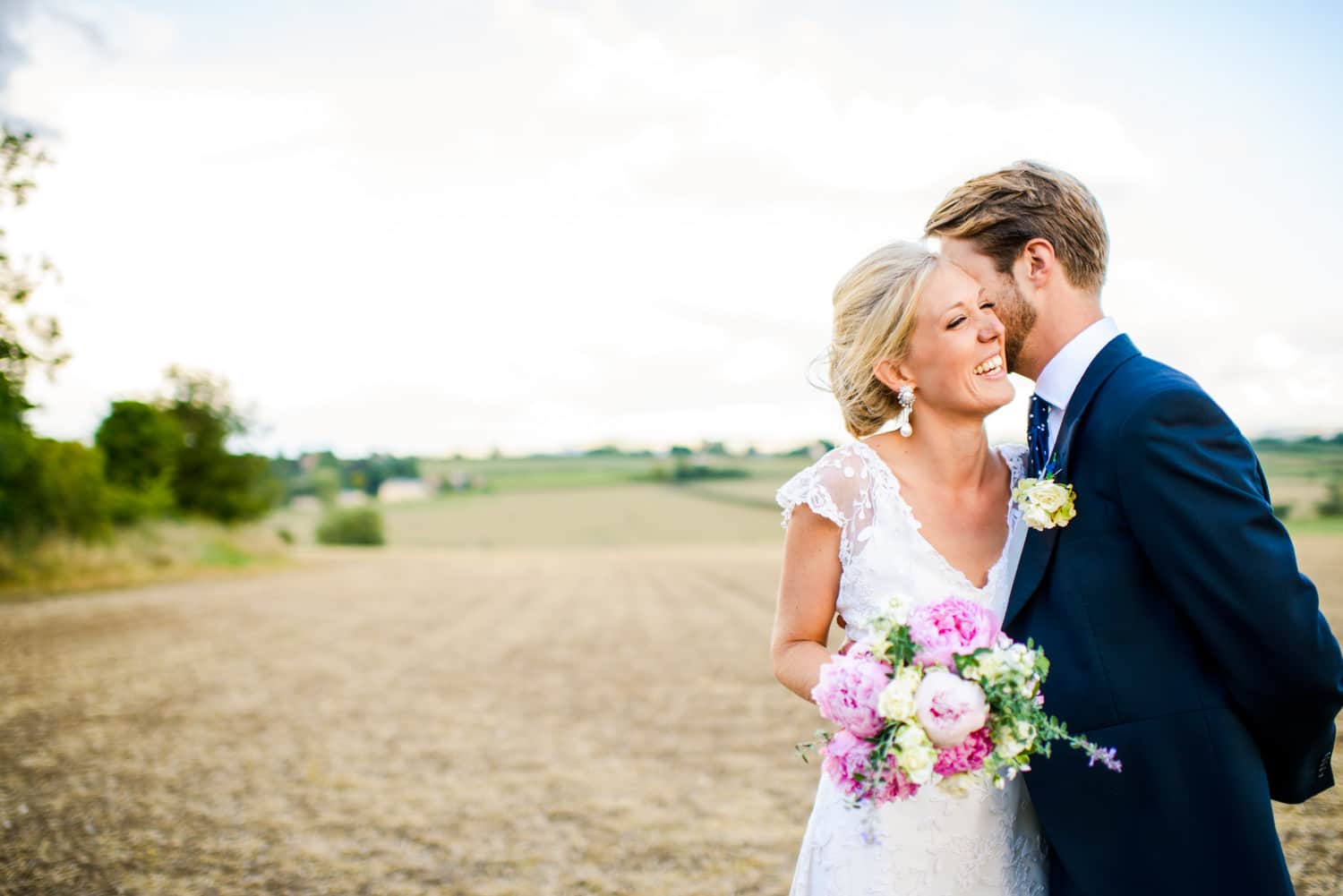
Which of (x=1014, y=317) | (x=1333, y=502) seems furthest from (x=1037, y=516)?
(x=1333, y=502)

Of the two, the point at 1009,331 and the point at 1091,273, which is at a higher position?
the point at 1091,273

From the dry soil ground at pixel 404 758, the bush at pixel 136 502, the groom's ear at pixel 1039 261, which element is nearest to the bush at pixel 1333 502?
the dry soil ground at pixel 404 758

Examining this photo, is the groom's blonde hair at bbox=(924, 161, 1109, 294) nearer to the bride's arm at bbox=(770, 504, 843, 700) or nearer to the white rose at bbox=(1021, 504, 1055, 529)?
the white rose at bbox=(1021, 504, 1055, 529)

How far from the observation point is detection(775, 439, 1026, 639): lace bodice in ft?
9.64

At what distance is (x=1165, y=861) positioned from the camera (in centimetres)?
239

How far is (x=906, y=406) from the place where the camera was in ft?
10.3

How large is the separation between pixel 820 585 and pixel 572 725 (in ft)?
29.4

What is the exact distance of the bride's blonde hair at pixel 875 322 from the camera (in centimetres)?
303

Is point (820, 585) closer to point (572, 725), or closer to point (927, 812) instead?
point (927, 812)

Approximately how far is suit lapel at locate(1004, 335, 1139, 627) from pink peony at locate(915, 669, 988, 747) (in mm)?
603

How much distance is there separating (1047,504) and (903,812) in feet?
3.83

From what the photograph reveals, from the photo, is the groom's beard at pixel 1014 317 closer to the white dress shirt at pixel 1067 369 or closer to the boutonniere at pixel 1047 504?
the white dress shirt at pixel 1067 369

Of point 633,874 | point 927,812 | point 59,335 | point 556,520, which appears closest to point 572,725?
point 633,874

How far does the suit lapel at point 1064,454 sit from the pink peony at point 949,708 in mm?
603
